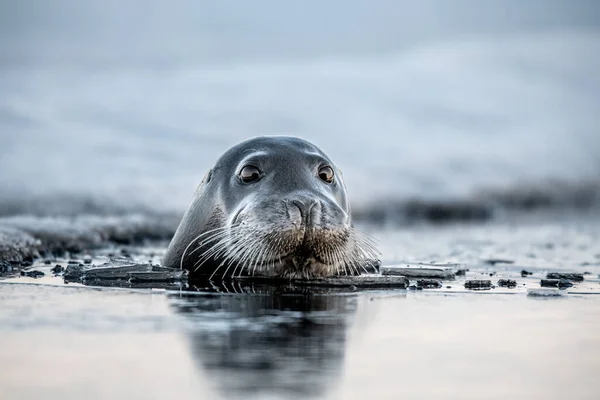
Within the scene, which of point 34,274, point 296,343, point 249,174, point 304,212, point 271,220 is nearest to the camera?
point 296,343

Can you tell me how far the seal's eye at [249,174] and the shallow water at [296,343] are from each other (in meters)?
1.60

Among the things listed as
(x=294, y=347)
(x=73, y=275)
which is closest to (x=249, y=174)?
(x=73, y=275)

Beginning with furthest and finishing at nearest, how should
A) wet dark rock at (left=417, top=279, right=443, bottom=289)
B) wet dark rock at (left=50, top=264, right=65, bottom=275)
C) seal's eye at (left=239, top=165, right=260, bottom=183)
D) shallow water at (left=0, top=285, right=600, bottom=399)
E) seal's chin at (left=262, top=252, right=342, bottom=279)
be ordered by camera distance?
wet dark rock at (left=50, top=264, right=65, bottom=275) → seal's eye at (left=239, top=165, right=260, bottom=183) → wet dark rock at (left=417, top=279, right=443, bottom=289) → seal's chin at (left=262, top=252, right=342, bottom=279) → shallow water at (left=0, top=285, right=600, bottom=399)

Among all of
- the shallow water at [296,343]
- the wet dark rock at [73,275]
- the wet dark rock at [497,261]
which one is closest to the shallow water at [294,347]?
the shallow water at [296,343]

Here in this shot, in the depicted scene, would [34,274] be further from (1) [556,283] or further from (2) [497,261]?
(2) [497,261]

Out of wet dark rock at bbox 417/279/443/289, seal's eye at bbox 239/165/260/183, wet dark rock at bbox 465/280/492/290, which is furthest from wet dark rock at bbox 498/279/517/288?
seal's eye at bbox 239/165/260/183

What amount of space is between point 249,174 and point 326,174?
69cm

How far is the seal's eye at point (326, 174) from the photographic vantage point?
31.1ft

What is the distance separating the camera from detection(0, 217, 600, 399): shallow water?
4.56 m

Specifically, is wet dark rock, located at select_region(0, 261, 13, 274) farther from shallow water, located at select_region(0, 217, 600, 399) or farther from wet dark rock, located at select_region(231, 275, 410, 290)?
wet dark rock, located at select_region(231, 275, 410, 290)

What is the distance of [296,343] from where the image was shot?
554cm

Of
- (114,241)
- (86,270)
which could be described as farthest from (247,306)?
(114,241)

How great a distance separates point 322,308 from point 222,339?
1535 mm

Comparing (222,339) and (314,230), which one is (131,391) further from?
(314,230)
